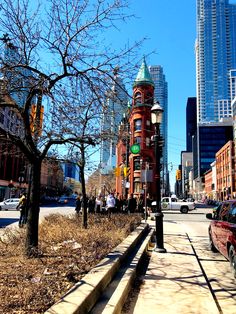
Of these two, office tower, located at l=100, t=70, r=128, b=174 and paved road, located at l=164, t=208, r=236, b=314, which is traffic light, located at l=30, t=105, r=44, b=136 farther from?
paved road, located at l=164, t=208, r=236, b=314

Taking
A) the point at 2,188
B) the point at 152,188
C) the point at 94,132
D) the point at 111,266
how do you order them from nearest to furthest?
the point at 111,266, the point at 94,132, the point at 152,188, the point at 2,188

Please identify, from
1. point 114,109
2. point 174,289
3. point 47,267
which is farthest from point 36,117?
point 174,289

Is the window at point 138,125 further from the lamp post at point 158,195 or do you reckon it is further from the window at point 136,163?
the lamp post at point 158,195

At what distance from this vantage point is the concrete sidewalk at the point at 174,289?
17.2ft

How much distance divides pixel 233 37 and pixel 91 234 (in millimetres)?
201066

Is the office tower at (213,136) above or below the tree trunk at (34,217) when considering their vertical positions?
above

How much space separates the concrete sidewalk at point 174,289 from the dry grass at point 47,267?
1.11 meters

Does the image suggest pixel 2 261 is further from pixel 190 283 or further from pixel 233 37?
pixel 233 37

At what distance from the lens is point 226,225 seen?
801 cm

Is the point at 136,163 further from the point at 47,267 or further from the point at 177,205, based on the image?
the point at 47,267

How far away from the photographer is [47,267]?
6.07m

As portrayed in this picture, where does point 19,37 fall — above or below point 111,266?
A: above

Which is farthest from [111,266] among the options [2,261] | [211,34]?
[211,34]

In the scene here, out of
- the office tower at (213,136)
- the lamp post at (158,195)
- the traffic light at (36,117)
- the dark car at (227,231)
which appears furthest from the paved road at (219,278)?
the office tower at (213,136)
